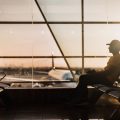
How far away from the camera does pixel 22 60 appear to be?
8.72 meters

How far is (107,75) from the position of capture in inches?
268

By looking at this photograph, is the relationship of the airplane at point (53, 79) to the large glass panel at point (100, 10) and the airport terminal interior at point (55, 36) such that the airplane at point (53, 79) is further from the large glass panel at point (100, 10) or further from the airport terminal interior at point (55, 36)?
the large glass panel at point (100, 10)

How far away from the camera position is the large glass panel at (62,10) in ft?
28.3

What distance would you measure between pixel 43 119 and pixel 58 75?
8.76ft

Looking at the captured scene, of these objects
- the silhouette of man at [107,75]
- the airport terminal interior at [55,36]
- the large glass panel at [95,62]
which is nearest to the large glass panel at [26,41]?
the airport terminal interior at [55,36]

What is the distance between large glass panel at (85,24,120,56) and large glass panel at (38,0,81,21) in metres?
0.43

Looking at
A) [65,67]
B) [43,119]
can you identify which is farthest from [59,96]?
[43,119]

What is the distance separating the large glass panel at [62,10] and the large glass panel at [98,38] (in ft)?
1.40

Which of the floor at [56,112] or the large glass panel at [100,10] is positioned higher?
the large glass panel at [100,10]

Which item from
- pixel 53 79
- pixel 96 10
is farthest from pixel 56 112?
pixel 96 10

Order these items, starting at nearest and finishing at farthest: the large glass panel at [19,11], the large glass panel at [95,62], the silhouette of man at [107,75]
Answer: the silhouette of man at [107,75] < the large glass panel at [19,11] < the large glass panel at [95,62]

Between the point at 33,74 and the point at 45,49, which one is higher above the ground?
the point at 45,49

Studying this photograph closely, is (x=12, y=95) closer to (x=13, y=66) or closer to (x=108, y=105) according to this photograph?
(x=13, y=66)

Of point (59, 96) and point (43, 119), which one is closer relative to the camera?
point (43, 119)
